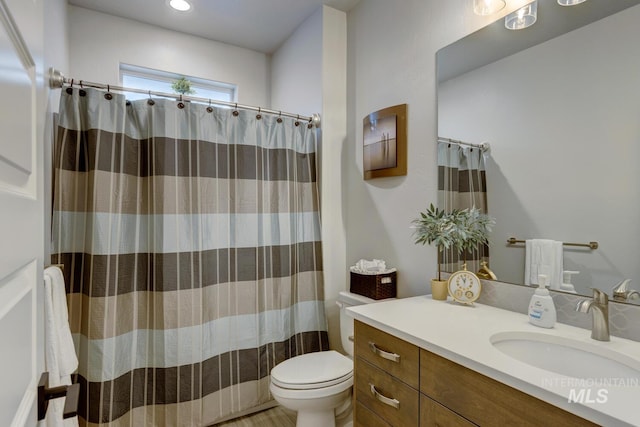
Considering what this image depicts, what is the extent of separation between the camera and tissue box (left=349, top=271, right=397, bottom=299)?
183 cm

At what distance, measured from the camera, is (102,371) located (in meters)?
1.68

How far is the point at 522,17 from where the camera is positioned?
1.32 metres

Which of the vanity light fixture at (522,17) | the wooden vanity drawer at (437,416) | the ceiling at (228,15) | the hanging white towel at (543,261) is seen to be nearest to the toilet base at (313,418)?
the wooden vanity drawer at (437,416)

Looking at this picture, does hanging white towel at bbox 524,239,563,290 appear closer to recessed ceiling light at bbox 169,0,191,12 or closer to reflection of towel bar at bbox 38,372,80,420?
reflection of towel bar at bbox 38,372,80,420

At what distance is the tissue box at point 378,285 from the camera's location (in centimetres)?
183

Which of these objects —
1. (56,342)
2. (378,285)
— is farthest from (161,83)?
(378,285)

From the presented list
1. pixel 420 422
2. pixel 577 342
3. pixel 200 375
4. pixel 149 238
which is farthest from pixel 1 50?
pixel 200 375

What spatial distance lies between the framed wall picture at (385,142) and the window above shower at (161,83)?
1.20 metres

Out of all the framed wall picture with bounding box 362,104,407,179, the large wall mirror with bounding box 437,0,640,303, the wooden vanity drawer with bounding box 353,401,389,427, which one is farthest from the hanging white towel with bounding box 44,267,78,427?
the large wall mirror with bounding box 437,0,640,303

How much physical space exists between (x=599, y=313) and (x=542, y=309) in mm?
155

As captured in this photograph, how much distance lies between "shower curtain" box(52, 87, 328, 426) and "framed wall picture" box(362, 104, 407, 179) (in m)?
0.46

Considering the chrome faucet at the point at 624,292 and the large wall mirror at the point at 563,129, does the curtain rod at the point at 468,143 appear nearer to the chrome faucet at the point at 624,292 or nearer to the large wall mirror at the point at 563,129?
the large wall mirror at the point at 563,129

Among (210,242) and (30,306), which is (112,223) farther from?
(30,306)

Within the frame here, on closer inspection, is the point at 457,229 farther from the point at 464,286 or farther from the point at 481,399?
the point at 481,399
